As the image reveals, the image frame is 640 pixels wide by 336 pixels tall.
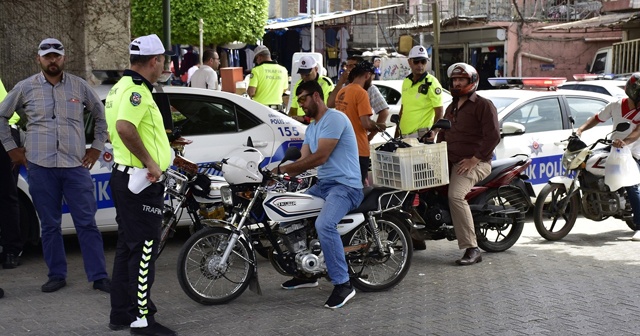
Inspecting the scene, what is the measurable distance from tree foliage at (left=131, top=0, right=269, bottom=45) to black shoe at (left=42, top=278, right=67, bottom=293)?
15.2 meters

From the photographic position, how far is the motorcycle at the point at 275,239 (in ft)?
21.7

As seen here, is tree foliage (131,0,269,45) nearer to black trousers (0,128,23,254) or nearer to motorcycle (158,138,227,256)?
black trousers (0,128,23,254)

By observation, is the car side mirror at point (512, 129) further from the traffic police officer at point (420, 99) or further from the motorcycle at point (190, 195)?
the motorcycle at point (190, 195)

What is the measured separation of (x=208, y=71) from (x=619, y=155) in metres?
7.40

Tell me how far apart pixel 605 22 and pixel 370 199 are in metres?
21.9

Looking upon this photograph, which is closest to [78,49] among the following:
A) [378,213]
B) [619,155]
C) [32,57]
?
[32,57]

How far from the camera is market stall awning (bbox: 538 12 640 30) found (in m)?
26.1

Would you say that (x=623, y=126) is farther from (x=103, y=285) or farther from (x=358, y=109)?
(x=103, y=285)

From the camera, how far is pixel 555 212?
9.30 metres

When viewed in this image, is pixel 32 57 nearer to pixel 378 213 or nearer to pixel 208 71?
pixel 208 71

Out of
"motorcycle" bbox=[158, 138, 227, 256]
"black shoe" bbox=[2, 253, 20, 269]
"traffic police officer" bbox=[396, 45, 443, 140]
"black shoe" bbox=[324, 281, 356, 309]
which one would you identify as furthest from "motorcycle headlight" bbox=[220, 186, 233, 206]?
"traffic police officer" bbox=[396, 45, 443, 140]

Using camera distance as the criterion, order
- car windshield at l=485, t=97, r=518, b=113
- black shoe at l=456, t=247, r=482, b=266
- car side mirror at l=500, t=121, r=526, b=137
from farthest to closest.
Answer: car windshield at l=485, t=97, r=518, b=113
car side mirror at l=500, t=121, r=526, b=137
black shoe at l=456, t=247, r=482, b=266

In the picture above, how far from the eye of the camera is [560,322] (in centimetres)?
631

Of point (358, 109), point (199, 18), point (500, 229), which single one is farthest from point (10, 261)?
point (199, 18)
